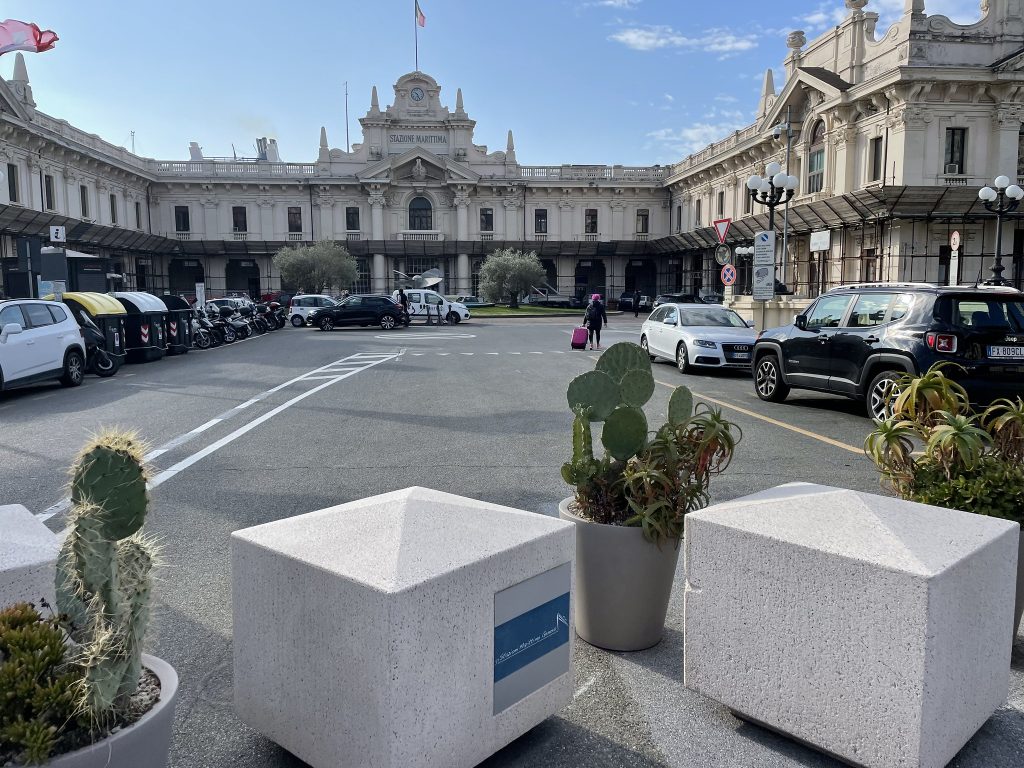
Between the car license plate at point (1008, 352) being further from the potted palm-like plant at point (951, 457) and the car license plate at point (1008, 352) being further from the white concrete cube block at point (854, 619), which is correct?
the white concrete cube block at point (854, 619)

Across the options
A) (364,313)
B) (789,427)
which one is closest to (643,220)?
(364,313)

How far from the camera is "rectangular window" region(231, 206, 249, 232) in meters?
62.5

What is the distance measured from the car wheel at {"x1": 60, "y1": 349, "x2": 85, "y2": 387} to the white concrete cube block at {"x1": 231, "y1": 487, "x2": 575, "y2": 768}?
44.5 ft

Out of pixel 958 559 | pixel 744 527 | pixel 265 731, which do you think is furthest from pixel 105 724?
pixel 958 559

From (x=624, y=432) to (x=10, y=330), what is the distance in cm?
1265

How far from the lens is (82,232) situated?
4394cm

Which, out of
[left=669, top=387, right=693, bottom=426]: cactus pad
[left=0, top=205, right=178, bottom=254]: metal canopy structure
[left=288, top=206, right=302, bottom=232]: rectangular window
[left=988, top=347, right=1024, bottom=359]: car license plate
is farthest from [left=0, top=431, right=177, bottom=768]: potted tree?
[left=288, top=206, right=302, bottom=232]: rectangular window

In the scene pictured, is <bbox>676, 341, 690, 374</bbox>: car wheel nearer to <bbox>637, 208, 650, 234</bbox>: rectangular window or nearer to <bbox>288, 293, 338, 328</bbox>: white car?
<bbox>288, 293, 338, 328</bbox>: white car

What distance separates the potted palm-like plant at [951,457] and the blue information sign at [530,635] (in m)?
1.92

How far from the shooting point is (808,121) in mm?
38375

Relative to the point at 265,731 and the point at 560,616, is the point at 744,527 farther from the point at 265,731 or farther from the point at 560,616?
the point at 265,731

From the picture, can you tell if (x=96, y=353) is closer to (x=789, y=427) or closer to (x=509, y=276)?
(x=789, y=427)

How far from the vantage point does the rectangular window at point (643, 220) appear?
6506 cm

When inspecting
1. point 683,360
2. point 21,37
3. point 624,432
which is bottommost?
point 683,360
